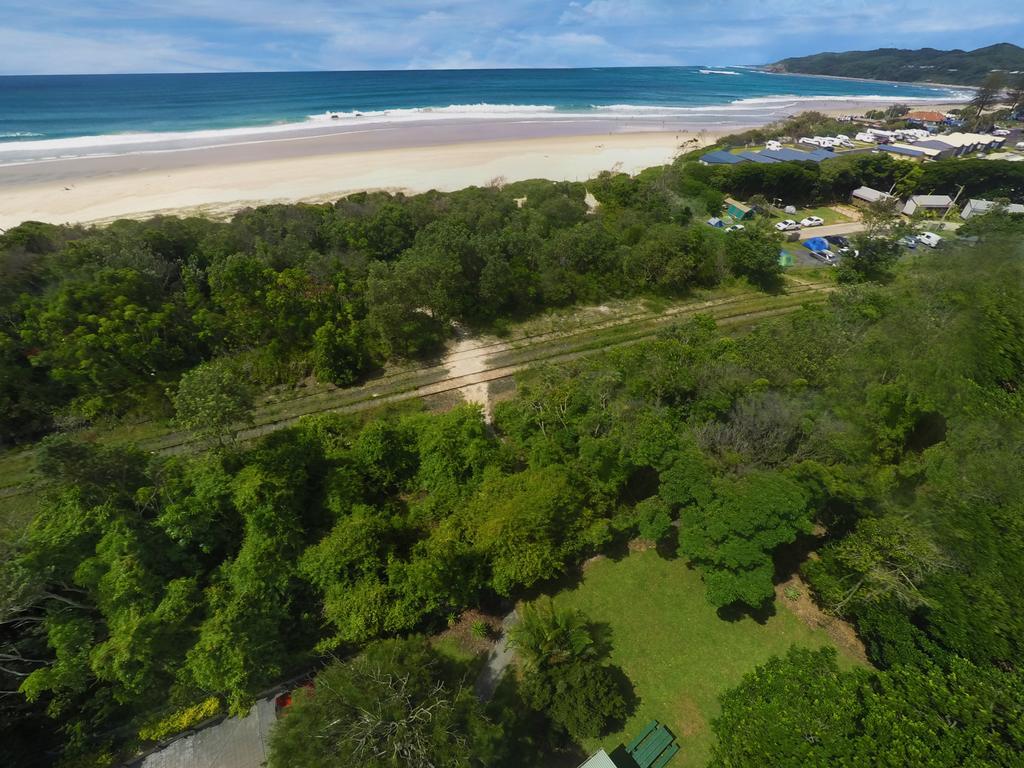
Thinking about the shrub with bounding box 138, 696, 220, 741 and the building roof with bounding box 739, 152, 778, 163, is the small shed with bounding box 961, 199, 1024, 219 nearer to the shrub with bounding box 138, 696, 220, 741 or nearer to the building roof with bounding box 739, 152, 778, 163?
the building roof with bounding box 739, 152, 778, 163

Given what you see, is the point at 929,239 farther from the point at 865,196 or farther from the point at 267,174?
the point at 267,174

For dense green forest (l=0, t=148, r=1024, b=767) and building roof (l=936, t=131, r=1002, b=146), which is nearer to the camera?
dense green forest (l=0, t=148, r=1024, b=767)

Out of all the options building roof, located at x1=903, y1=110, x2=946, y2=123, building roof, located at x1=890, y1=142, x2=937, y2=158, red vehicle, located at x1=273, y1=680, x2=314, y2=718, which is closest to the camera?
red vehicle, located at x1=273, y1=680, x2=314, y2=718

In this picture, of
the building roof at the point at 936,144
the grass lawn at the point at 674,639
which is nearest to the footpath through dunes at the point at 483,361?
the grass lawn at the point at 674,639

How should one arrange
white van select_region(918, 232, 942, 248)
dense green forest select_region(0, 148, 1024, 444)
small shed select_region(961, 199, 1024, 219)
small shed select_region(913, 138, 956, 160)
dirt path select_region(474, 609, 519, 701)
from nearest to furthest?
dirt path select_region(474, 609, 519, 701), dense green forest select_region(0, 148, 1024, 444), white van select_region(918, 232, 942, 248), small shed select_region(961, 199, 1024, 219), small shed select_region(913, 138, 956, 160)

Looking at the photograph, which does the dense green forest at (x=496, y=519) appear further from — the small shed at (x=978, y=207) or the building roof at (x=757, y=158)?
the building roof at (x=757, y=158)

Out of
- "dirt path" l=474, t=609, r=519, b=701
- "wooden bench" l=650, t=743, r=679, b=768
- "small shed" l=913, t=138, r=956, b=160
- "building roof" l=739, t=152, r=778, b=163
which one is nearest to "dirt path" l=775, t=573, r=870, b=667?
"wooden bench" l=650, t=743, r=679, b=768

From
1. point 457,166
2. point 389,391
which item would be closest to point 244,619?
point 389,391
